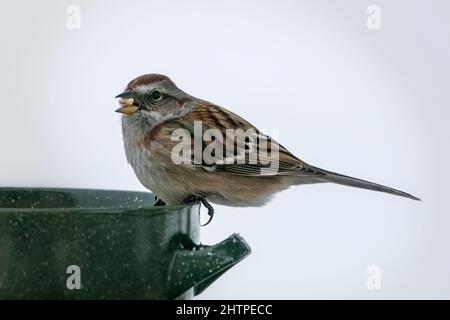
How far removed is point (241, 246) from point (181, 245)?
0.52ft

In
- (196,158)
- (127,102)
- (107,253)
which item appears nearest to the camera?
(107,253)

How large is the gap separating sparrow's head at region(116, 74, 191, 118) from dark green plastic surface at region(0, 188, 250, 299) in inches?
26.7

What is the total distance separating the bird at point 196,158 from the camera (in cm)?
244

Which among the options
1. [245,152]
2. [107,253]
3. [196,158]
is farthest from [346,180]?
[107,253]

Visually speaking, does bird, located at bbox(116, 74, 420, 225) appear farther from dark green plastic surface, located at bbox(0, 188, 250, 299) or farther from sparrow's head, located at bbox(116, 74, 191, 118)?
dark green plastic surface, located at bbox(0, 188, 250, 299)

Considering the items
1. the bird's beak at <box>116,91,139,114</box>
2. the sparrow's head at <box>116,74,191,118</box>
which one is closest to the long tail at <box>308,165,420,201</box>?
the sparrow's head at <box>116,74,191,118</box>

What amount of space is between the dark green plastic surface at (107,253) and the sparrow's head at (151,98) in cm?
68

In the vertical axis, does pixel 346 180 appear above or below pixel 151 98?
below

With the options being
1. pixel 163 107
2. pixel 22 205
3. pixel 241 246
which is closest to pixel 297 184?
pixel 163 107

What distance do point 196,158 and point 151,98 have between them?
0.30 metres

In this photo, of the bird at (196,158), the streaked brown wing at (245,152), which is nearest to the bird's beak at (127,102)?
the bird at (196,158)

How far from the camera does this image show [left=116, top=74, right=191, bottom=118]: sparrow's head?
2555mm

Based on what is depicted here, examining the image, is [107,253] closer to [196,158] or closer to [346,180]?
[196,158]

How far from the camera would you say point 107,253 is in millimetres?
1780
